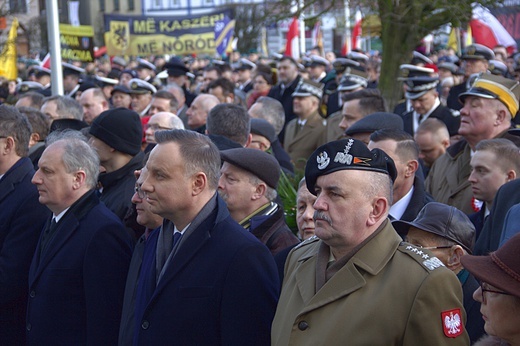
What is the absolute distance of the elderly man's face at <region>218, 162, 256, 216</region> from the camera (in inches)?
204

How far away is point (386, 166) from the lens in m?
3.58

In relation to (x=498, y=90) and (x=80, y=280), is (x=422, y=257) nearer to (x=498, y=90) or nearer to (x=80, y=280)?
(x=80, y=280)

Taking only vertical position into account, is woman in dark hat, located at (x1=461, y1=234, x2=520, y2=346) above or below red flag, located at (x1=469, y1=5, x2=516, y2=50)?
below

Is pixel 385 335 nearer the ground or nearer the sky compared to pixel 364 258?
nearer the ground

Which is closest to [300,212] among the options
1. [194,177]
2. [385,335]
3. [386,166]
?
[194,177]

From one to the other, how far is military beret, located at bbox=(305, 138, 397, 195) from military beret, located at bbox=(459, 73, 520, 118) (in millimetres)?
3267

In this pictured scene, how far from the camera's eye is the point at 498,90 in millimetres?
6691

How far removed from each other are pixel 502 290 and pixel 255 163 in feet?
9.01

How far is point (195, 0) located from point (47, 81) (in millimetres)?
47218

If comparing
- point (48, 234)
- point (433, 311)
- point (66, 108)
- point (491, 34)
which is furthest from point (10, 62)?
point (433, 311)

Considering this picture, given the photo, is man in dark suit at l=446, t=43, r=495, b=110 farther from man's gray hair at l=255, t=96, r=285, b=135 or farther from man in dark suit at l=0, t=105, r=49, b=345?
man in dark suit at l=0, t=105, r=49, b=345

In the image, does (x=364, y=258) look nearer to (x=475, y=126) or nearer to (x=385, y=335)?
(x=385, y=335)

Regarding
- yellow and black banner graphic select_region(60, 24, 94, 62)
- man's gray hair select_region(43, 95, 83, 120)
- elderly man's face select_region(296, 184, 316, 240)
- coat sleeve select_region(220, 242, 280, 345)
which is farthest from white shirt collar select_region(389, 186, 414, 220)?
yellow and black banner graphic select_region(60, 24, 94, 62)

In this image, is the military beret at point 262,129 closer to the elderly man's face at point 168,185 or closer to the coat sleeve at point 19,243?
the coat sleeve at point 19,243
